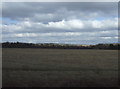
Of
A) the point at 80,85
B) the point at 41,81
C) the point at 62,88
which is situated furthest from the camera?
the point at 41,81

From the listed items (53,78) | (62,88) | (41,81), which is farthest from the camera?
(53,78)

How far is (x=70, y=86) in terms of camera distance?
916 cm

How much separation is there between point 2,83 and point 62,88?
132 inches

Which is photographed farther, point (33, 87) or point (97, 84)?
point (97, 84)

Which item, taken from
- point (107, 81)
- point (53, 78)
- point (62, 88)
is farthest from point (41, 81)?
point (107, 81)

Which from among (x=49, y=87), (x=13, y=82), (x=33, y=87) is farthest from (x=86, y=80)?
(x=13, y=82)

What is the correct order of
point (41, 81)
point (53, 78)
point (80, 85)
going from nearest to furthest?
point (80, 85), point (41, 81), point (53, 78)

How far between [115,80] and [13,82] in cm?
614

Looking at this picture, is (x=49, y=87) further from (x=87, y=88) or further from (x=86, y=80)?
(x=86, y=80)

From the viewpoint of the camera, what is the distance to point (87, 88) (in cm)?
897

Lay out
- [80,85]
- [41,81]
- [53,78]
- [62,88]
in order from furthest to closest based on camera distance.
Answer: [53,78] < [41,81] < [80,85] < [62,88]

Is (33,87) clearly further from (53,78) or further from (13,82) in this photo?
(53,78)

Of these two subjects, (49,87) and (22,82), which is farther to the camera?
(22,82)

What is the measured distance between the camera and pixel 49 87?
9.04 meters
